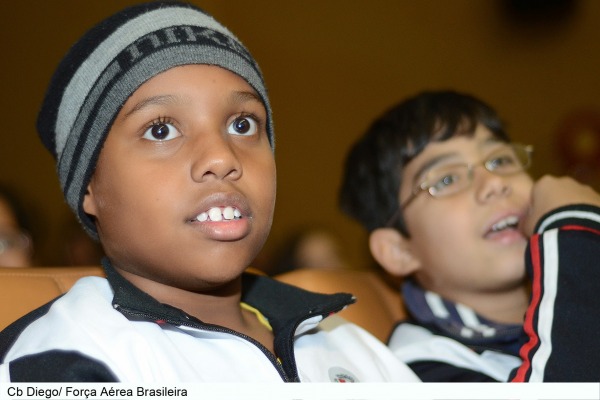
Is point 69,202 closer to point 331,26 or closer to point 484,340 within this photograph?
point 484,340

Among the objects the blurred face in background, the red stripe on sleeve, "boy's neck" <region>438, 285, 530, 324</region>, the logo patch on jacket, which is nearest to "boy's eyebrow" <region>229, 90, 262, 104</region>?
the logo patch on jacket

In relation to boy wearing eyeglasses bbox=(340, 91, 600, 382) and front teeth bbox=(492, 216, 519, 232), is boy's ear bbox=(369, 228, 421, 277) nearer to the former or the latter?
boy wearing eyeglasses bbox=(340, 91, 600, 382)

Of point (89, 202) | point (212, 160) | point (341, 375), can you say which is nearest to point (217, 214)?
point (212, 160)

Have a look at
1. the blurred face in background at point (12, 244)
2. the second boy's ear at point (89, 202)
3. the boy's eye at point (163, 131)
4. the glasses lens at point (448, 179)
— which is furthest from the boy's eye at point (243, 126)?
the blurred face in background at point (12, 244)

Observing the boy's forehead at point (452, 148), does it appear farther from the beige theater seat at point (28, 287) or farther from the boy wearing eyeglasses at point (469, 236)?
the beige theater seat at point (28, 287)

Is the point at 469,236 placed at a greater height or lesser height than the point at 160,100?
lesser

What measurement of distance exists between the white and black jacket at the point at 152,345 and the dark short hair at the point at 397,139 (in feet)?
2.25

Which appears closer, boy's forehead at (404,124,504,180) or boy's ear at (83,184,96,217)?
boy's ear at (83,184,96,217)

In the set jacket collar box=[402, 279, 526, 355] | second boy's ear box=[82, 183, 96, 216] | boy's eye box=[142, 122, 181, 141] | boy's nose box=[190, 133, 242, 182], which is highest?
boy's eye box=[142, 122, 181, 141]

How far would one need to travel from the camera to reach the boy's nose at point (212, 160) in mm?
1200

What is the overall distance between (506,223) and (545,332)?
51 centimetres

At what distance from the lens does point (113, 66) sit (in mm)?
1279

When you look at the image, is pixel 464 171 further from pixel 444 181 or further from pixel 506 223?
pixel 506 223

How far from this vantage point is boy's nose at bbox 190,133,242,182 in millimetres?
1200
